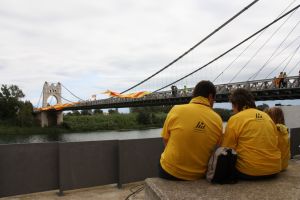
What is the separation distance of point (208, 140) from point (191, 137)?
0.48ft

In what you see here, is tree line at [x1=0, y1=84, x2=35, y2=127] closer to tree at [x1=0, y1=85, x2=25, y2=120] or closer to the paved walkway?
tree at [x1=0, y1=85, x2=25, y2=120]

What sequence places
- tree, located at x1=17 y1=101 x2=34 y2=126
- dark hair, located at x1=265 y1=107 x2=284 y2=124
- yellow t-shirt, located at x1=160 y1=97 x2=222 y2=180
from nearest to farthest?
yellow t-shirt, located at x1=160 y1=97 x2=222 y2=180 < dark hair, located at x1=265 y1=107 x2=284 y2=124 < tree, located at x1=17 y1=101 x2=34 y2=126

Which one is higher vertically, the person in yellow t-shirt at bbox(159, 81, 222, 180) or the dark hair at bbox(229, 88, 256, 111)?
the dark hair at bbox(229, 88, 256, 111)

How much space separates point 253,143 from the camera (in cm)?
292

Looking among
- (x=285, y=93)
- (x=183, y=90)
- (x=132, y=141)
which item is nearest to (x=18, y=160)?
(x=132, y=141)

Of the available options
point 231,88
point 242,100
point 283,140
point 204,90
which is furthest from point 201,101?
point 231,88

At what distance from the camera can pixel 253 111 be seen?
3039 mm

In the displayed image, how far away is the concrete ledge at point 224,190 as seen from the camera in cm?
246

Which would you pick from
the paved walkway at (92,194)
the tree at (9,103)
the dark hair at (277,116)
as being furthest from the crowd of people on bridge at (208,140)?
the tree at (9,103)

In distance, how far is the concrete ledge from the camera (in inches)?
97.0

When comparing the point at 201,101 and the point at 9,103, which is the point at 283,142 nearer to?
the point at 201,101

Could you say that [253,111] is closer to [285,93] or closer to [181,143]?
[181,143]

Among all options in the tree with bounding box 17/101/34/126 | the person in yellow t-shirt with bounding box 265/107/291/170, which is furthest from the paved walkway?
the tree with bounding box 17/101/34/126

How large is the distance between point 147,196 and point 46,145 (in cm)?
259
